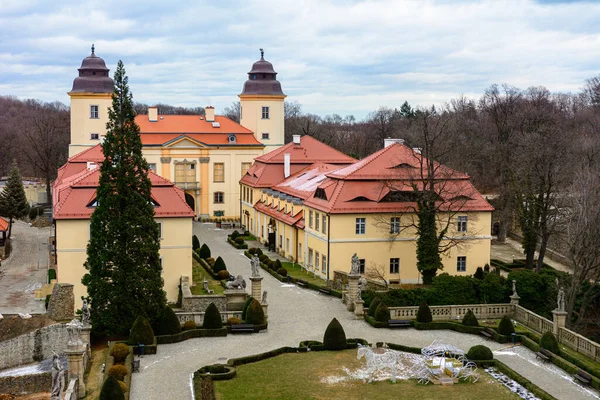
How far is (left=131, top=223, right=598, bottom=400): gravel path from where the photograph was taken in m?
24.7

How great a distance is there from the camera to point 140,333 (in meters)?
28.6

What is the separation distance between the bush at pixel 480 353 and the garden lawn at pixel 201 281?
15.4 m

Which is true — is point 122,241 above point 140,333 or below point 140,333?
above

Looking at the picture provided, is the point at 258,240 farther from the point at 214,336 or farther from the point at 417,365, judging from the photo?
the point at 417,365

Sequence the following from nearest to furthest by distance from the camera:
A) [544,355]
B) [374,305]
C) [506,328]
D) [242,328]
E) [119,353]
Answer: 1. [119,353]
2. [544,355]
3. [506,328]
4. [242,328]
5. [374,305]

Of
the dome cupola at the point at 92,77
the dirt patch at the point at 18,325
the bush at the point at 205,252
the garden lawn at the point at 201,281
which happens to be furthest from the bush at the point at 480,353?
the dome cupola at the point at 92,77

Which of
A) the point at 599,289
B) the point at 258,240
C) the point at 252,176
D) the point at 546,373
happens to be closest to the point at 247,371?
the point at 546,373

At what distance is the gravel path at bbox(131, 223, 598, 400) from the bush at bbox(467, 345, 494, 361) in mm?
778

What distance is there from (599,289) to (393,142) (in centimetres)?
1589

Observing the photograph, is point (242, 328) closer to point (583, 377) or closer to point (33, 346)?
point (33, 346)

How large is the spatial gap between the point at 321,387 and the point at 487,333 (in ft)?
32.3

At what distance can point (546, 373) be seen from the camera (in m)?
26.2

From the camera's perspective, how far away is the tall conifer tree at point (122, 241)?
3006 centimetres

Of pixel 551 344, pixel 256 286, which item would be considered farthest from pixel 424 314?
pixel 256 286
